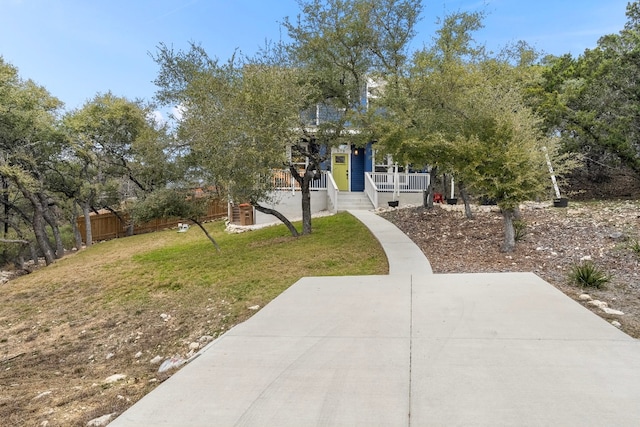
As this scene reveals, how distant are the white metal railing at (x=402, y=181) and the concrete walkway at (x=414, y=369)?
11.2 metres

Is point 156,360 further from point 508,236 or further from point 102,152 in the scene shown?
point 102,152

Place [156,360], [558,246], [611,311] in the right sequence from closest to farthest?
[156,360], [611,311], [558,246]

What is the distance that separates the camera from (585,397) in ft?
8.35

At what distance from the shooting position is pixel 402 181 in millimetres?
16000

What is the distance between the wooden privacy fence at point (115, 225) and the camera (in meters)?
19.7

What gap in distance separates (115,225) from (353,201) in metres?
13.7

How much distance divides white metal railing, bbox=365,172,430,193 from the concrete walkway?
A: 439 inches

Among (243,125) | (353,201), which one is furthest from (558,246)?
(353,201)

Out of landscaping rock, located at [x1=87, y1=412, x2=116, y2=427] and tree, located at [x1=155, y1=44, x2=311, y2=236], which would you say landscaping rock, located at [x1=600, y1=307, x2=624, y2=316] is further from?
tree, located at [x1=155, y1=44, x2=311, y2=236]

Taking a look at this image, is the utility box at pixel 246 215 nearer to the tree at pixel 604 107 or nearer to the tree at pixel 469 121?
the tree at pixel 469 121

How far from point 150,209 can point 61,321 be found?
3.61 m

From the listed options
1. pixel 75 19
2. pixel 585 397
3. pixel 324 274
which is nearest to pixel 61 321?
pixel 324 274

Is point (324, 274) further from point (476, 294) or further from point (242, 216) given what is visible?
point (242, 216)

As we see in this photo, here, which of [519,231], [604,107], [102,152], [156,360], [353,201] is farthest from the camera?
[102,152]
